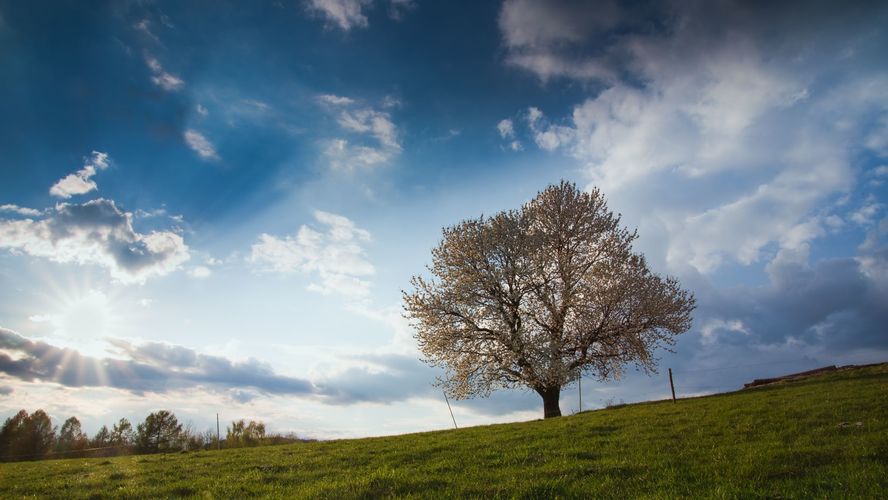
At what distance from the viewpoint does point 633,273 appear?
3553 centimetres

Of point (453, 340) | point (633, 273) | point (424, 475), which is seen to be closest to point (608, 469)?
point (424, 475)

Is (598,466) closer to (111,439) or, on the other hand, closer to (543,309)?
(543,309)

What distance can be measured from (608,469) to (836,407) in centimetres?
1323

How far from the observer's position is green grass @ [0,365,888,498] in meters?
9.88

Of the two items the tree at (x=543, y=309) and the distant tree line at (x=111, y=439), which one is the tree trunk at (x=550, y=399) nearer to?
the tree at (x=543, y=309)

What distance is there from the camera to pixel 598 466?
11898 mm

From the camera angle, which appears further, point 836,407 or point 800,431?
point 836,407

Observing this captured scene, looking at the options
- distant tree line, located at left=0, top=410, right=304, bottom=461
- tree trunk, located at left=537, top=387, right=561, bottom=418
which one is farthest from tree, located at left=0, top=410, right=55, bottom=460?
tree trunk, located at left=537, top=387, right=561, bottom=418

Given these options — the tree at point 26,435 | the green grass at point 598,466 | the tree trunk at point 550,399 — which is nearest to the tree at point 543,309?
the tree trunk at point 550,399

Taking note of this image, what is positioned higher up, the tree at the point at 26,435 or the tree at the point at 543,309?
the tree at the point at 543,309

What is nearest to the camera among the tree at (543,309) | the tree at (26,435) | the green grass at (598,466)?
the green grass at (598,466)

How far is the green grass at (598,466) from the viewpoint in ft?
32.4

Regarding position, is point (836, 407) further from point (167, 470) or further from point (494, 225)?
point (167, 470)

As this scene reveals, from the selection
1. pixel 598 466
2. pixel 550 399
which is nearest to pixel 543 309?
pixel 550 399
